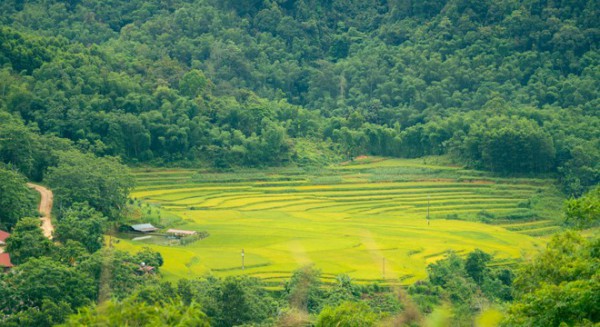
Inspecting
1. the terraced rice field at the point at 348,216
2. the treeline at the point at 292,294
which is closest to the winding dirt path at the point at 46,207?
the terraced rice field at the point at 348,216

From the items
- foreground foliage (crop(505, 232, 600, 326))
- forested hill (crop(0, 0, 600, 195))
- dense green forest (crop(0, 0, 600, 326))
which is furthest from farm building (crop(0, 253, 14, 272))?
forested hill (crop(0, 0, 600, 195))

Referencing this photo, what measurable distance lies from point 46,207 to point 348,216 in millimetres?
10611

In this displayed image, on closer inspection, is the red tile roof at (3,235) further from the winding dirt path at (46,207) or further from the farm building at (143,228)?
the farm building at (143,228)

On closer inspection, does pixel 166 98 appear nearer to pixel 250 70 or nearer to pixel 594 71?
pixel 250 70

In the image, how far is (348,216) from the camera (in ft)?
118

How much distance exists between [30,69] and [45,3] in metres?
15.8

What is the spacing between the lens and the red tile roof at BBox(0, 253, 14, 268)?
23.5 m

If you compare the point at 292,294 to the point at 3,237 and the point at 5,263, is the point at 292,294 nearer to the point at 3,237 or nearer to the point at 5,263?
the point at 5,263

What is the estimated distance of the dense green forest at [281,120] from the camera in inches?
774

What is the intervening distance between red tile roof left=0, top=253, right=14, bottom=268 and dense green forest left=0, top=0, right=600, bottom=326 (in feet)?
1.03

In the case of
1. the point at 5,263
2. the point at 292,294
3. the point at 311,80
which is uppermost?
the point at 311,80

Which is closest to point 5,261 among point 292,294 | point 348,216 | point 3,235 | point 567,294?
point 3,235

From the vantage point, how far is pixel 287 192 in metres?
39.9

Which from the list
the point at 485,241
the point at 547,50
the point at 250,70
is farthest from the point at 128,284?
the point at 547,50
